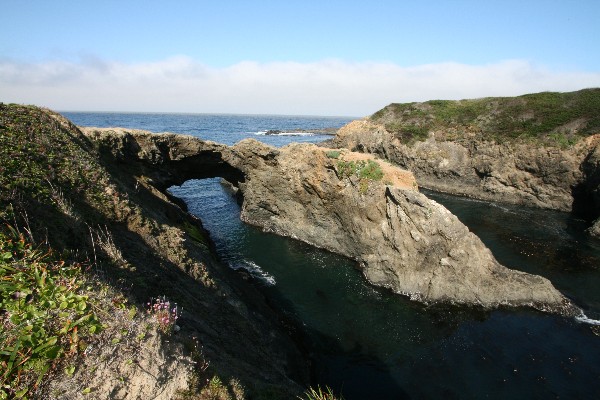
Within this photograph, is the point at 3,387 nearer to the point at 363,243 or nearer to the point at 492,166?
the point at 363,243

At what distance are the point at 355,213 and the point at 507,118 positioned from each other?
42.3 m

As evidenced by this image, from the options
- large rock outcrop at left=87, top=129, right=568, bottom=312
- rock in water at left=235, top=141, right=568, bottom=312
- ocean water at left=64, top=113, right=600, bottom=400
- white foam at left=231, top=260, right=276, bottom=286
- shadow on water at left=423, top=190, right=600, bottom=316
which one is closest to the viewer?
ocean water at left=64, top=113, right=600, bottom=400

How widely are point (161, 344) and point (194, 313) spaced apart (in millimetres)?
5026

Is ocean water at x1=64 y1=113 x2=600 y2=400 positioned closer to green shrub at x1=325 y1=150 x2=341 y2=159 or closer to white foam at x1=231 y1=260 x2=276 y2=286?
white foam at x1=231 y1=260 x2=276 y2=286

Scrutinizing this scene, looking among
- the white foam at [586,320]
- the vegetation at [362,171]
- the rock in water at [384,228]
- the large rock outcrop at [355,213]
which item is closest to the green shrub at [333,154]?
the large rock outcrop at [355,213]

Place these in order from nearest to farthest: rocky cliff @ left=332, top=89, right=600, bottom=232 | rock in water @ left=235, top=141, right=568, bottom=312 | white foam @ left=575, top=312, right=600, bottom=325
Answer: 1. white foam @ left=575, top=312, right=600, bottom=325
2. rock in water @ left=235, top=141, right=568, bottom=312
3. rocky cliff @ left=332, top=89, right=600, bottom=232

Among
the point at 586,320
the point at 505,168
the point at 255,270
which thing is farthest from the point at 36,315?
the point at 505,168

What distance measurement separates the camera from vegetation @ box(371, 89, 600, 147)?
4709cm

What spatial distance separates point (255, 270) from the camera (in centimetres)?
2597

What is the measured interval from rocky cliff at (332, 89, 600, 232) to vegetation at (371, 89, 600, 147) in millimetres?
116

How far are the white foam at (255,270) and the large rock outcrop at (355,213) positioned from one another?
6.80 metres

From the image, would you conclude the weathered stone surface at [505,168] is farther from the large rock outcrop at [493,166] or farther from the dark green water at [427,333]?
the dark green water at [427,333]

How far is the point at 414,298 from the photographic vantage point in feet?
75.2

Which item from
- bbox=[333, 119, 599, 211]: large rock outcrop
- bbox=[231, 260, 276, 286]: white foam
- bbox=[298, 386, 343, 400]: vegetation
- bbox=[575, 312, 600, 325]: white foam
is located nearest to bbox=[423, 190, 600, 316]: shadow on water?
bbox=[575, 312, 600, 325]: white foam
